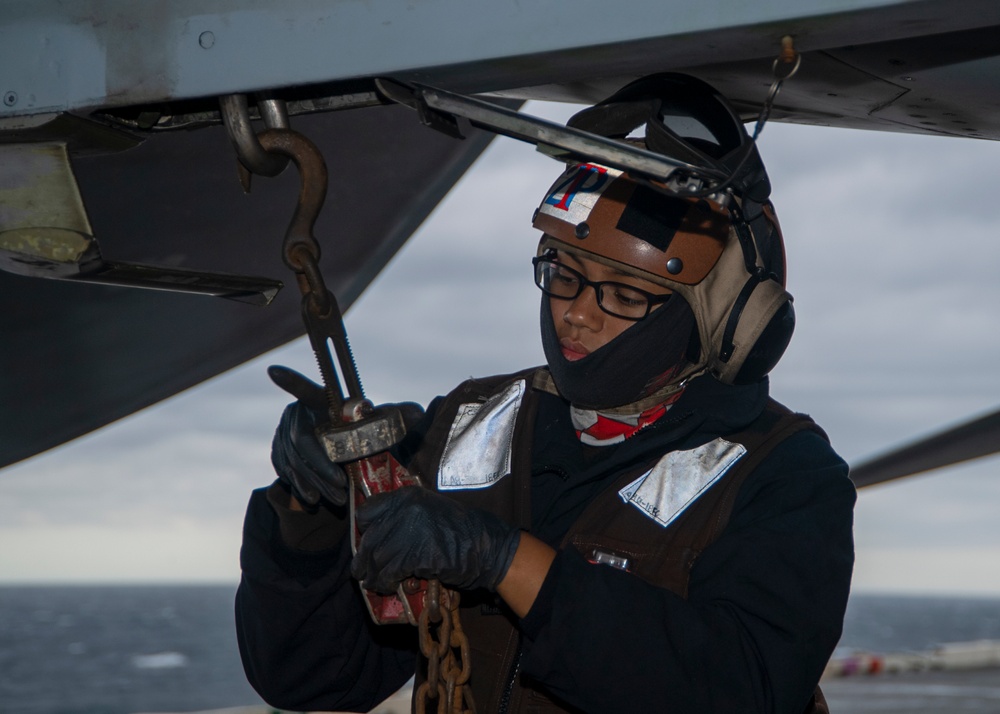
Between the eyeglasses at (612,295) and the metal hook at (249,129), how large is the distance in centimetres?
58

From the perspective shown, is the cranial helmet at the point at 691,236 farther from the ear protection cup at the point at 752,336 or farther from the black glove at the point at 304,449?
the black glove at the point at 304,449

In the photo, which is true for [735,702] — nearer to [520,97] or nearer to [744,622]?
[744,622]

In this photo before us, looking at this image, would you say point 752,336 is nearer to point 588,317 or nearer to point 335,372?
point 588,317

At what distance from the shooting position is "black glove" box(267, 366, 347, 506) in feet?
5.86

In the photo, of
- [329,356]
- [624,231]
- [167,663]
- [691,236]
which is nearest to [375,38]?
[329,356]

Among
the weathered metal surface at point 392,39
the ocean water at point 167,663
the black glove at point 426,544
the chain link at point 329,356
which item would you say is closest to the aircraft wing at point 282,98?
the weathered metal surface at point 392,39

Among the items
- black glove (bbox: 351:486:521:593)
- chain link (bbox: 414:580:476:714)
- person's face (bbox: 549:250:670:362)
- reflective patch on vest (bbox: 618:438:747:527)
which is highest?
person's face (bbox: 549:250:670:362)

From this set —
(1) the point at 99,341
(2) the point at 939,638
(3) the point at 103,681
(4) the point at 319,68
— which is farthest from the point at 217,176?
(2) the point at 939,638

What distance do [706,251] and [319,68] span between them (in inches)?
33.3

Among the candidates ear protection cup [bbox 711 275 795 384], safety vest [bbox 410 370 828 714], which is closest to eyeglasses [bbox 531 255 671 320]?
ear protection cup [bbox 711 275 795 384]

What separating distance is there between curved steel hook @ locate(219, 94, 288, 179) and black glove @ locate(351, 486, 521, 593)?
0.58m

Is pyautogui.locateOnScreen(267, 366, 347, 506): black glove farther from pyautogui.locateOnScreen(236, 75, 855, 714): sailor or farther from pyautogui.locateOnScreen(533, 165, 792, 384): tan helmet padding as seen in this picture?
pyautogui.locateOnScreen(533, 165, 792, 384): tan helmet padding

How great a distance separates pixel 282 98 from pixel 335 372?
0.47 meters

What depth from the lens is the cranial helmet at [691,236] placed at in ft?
6.81
